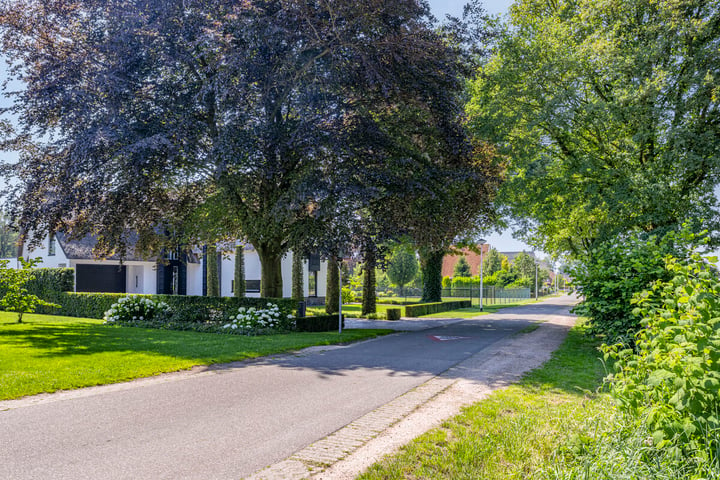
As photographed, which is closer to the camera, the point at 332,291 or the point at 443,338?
the point at 443,338

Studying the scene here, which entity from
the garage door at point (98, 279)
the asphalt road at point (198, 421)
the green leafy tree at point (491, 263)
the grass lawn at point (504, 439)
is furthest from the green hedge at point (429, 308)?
the green leafy tree at point (491, 263)

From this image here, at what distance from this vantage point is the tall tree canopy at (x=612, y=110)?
1569 cm

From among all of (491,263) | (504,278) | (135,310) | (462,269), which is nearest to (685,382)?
(135,310)

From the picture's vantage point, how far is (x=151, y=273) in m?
38.1

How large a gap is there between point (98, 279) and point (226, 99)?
26.6 metres

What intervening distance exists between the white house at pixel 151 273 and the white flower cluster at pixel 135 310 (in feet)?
45.4

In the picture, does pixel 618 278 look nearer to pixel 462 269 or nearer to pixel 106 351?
pixel 106 351

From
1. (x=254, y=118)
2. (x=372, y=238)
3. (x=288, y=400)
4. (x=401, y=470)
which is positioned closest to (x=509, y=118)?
(x=372, y=238)

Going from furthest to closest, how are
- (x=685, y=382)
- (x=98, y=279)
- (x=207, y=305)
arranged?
(x=98, y=279), (x=207, y=305), (x=685, y=382)

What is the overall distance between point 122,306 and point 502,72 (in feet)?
55.7

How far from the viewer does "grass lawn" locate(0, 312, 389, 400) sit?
27.6 feet

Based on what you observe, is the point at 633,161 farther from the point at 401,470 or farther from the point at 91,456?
the point at 91,456

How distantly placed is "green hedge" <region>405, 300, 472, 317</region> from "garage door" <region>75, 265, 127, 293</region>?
20.0 metres

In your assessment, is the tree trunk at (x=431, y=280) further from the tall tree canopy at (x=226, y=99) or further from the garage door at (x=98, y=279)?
the garage door at (x=98, y=279)
